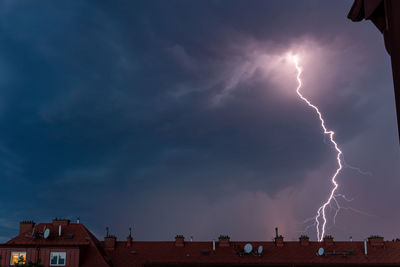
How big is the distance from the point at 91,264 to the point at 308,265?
2079cm

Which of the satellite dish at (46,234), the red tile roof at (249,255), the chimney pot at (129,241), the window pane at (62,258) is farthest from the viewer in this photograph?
the chimney pot at (129,241)

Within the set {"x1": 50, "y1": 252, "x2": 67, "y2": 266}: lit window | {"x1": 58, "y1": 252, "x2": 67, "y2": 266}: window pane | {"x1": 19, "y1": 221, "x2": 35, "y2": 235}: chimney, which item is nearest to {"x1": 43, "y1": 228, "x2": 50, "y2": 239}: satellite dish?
{"x1": 50, "y1": 252, "x2": 67, "y2": 266}: lit window

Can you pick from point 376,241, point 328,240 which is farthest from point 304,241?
point 376,241

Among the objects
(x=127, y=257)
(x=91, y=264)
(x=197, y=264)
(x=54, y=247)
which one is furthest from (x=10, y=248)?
(x=197, y=264)

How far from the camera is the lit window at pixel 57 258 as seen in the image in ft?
146

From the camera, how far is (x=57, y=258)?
44625mm

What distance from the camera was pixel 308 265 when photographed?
144 feet

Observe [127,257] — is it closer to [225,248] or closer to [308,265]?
[225,248]

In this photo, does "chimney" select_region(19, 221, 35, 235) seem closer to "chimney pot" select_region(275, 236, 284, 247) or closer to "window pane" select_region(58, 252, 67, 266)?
"window pane" select_region(58, 252, 67, 266)

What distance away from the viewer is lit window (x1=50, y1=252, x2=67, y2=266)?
44406mm

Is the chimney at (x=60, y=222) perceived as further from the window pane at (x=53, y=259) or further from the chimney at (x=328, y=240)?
the chimney at (x=328, y=240)

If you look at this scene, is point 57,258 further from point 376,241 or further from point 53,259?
point 376,241

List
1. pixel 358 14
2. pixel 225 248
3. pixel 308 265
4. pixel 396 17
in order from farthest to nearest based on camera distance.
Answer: pixel 225 248 < pixel 308 265 < pixel 358 14 < pixel 396 17

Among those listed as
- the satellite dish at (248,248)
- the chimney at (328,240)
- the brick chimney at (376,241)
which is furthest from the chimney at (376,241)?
the satellite dish at (248,248)
